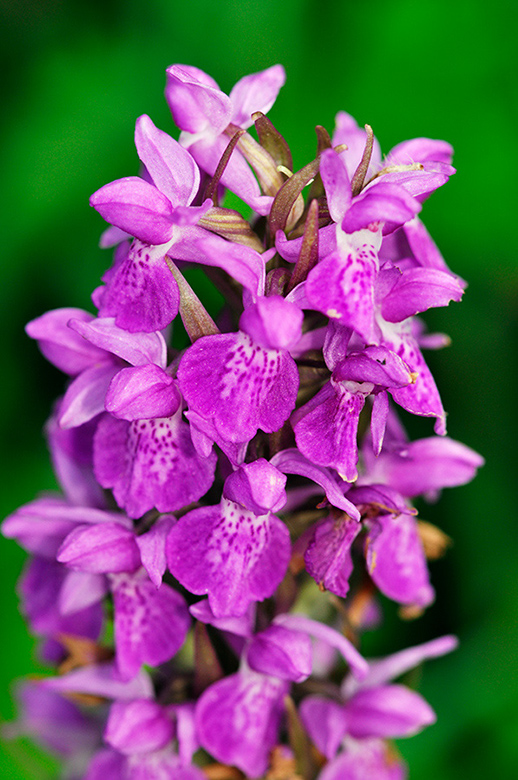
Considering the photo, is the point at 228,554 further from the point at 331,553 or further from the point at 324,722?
the point at 324,722

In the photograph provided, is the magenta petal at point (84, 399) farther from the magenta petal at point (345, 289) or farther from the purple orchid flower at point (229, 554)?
the magenta petal at point (345, 289)

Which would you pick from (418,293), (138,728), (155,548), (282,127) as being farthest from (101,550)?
(282,127)

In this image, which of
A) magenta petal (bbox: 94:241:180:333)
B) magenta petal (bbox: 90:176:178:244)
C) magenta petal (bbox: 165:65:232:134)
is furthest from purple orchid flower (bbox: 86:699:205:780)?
magenta petal (bbox: 165:65:232:134)

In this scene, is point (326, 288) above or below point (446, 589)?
above

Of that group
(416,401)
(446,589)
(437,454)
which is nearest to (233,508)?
(416,401)

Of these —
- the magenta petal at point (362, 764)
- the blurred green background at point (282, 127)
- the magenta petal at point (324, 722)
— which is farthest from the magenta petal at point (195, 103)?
the blurred green background at point (282, 127)

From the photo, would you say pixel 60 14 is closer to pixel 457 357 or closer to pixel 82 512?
pixel 457 357
